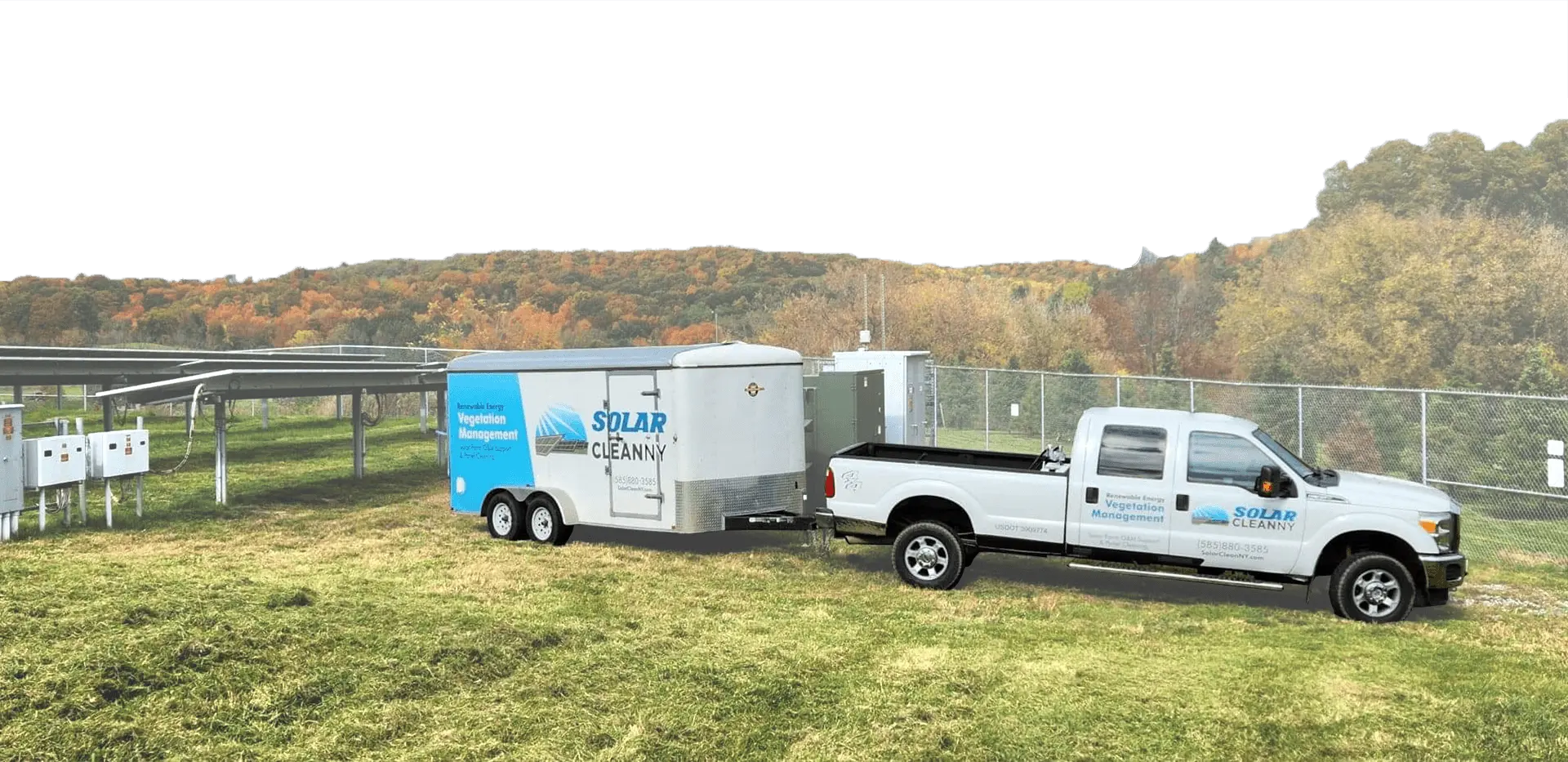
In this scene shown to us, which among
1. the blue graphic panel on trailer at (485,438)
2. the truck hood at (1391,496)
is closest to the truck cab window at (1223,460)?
the truck hood at (1391,496)

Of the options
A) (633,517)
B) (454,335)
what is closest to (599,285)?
(454,335)

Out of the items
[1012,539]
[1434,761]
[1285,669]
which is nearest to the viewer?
[1434,761]

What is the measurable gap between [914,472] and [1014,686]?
13.7 feet

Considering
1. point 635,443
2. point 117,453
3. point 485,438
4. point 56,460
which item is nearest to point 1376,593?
point 635,443

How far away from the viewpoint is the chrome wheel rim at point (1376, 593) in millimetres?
12164

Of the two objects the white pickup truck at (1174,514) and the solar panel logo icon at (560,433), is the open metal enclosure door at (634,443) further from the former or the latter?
the white pickup truck at (1174,514)

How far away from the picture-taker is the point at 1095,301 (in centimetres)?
7044

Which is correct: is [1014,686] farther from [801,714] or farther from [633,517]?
[633,517]

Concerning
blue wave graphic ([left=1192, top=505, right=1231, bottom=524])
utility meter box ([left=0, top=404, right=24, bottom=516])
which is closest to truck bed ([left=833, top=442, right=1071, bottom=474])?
blue wave graphic ([left=1192, top=505, right=1231, bottom=524])

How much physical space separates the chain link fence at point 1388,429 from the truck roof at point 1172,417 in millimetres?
5610

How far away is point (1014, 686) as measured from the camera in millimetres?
9992

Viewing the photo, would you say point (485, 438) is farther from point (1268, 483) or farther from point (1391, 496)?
point (1391, 496)

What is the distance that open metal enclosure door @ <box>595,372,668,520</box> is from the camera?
16250 millimetres

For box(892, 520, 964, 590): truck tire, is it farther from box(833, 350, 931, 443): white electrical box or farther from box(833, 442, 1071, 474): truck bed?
box(833, 350, 931, 443): white electrical box
